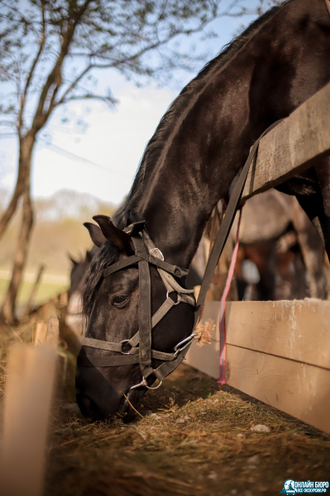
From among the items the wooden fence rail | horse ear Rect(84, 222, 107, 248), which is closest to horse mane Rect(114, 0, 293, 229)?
horse ear Rect(84, 222, 107, 248)

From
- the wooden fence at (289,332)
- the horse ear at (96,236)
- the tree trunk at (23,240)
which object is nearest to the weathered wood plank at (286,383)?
the wooden fence at (289,332)

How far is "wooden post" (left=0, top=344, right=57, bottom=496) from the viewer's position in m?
1.05

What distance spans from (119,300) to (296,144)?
1220 millimetres

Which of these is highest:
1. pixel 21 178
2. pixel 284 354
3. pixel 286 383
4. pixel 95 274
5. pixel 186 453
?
pixel 21 178

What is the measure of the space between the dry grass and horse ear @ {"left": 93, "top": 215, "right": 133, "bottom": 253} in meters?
0.93

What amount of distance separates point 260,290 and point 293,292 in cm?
57

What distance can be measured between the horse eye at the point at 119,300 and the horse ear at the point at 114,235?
0.86 ft

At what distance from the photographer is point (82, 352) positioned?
2154 millimetres

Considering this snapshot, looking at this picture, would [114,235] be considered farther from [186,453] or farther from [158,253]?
[186,453]

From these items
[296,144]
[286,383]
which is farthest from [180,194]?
[286,383]

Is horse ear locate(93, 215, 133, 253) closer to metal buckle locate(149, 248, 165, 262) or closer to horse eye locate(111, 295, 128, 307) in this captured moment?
metal buckle locate(149, 248, 165, 262)

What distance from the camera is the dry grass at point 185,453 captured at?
1304 millimetres

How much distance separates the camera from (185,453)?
5.40ft

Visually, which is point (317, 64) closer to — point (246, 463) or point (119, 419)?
point (246, 463)
